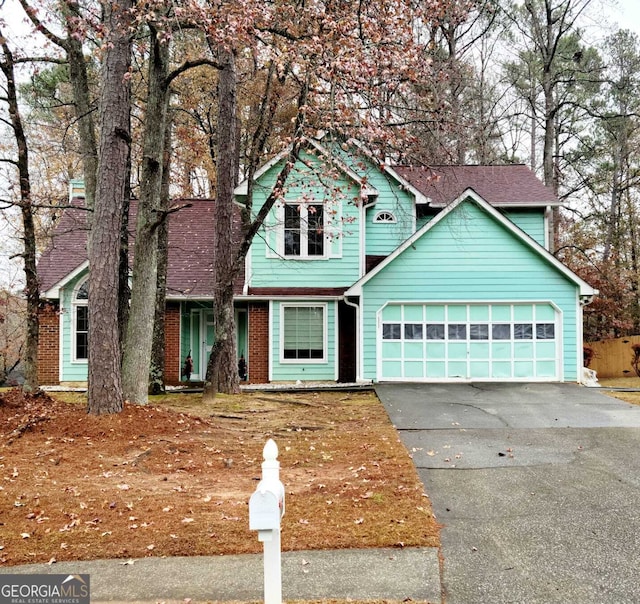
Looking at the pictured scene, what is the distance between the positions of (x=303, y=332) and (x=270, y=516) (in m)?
15.1

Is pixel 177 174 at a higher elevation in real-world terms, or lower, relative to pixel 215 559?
higher

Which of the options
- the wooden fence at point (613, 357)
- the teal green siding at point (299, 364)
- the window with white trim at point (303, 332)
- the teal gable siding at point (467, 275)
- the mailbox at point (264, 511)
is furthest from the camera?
the wooden fence at point (613, 357)

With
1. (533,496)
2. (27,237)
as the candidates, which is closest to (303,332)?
(27,237)

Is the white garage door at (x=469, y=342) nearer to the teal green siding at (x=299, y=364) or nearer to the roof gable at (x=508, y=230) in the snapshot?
the roof gable at (x=508, y=230)

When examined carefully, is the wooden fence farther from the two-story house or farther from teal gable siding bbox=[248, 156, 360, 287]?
teal gable siding bbox=[248, 156, 360, 287]

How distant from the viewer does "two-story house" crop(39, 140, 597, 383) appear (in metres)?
17.0

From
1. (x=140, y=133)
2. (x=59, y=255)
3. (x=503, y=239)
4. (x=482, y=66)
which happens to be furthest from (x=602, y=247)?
(x=59, y=255)

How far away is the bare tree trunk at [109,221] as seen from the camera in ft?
30.2

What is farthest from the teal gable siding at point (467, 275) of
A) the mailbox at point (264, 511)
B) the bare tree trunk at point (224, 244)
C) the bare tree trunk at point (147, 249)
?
the mailbox at point (264, 511)

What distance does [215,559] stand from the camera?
15.2ft

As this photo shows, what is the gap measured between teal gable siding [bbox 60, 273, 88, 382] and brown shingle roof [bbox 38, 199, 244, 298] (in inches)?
22.4

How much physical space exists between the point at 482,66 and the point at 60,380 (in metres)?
22.9

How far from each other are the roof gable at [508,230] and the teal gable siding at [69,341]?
8553 millimetres

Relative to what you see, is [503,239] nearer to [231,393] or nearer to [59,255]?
[231,393]
